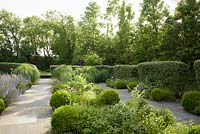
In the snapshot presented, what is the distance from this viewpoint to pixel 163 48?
13.7 meters

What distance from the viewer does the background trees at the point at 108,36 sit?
12.7m

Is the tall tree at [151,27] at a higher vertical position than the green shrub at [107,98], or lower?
higher

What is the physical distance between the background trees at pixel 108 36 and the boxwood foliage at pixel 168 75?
3.55 meters

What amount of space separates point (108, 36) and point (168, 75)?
16330mm

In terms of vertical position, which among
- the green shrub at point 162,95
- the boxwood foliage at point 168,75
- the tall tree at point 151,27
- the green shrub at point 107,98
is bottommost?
the green shrub at point 162,95

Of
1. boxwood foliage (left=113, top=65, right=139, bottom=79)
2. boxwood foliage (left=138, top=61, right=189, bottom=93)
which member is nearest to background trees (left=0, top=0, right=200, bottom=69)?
boxwood foliage (left=113, top=65, right=139, bottom=79)

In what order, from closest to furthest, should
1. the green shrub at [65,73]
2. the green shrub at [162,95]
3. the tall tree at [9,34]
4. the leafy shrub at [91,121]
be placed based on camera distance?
the leafy shrub at [91,121] → the green shrub at [162,95] → the green shrub at [65,73] → the tall tree at [9,34]

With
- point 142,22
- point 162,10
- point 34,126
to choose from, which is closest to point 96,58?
point 142,22

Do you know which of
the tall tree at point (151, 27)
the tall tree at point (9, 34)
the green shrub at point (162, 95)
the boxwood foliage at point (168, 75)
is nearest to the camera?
the green shrub at point (162, 95)

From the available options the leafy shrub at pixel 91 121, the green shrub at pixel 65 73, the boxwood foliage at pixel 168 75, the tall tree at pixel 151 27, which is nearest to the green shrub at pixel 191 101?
the boxwood foliage at pixel 168 75

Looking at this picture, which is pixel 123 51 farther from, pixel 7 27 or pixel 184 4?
pixel 7 27

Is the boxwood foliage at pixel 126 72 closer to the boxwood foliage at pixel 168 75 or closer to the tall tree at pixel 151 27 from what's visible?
the tall tree at pixel 151 27

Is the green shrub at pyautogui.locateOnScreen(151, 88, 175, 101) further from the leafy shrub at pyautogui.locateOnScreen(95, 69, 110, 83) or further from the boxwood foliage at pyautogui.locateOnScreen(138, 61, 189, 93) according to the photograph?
the leafy shrub at pyautogui.locateOnScreen(95, 69, 110, 83)

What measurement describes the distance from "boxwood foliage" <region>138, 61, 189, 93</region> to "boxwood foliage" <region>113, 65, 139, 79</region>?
3.27 meters
